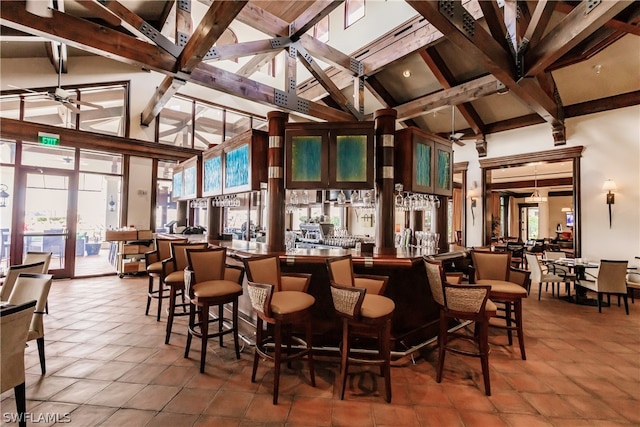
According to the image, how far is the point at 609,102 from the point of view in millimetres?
5707

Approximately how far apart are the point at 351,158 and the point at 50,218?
7017 mm

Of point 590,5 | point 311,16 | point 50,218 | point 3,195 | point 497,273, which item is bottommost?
point 497,273

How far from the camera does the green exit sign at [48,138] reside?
611cm

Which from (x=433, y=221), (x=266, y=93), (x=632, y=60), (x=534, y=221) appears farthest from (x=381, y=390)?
(x=534, y=221)

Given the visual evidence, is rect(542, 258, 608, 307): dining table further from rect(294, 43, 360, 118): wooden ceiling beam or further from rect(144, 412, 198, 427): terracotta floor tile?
rect(144, 412, 198, 427): terracotta floor tile

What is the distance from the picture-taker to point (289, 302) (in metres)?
2.47

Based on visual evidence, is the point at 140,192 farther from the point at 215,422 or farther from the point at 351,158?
the point at 215,422

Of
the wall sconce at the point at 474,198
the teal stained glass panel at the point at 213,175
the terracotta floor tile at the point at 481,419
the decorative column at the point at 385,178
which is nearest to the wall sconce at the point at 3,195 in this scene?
the teal stained glass panel at the point at 213,175

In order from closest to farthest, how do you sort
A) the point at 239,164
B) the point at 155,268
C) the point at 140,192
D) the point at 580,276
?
1. the point at 155,268
2. the point at 239,164
3. the point at 580,276
4. the point at 140,192

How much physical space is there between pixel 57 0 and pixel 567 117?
9.32 meters

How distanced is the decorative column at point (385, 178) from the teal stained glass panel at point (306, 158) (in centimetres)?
74

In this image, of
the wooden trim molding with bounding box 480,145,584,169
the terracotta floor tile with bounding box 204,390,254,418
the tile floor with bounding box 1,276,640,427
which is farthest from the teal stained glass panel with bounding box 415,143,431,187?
the wooden trim molding with bounding box 480,145,584,169

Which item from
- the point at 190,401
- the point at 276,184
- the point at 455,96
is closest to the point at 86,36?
the point at 276,184

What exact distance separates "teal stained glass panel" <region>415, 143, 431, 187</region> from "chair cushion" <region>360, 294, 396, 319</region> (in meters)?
1.84
